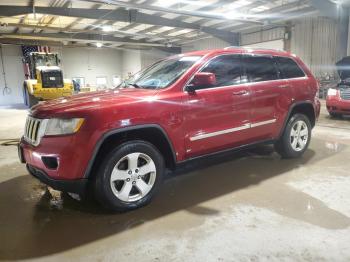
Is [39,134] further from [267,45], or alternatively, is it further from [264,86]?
[267,45]

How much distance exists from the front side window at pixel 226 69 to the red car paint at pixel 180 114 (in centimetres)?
6

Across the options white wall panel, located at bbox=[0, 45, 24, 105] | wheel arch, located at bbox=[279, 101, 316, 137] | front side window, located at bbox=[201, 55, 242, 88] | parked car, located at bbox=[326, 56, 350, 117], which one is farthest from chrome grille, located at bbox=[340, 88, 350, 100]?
white wall panel, located at bbox=[0, 45, 24, 105]

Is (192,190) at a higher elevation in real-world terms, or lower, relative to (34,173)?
lower

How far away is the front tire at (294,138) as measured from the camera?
423 centimetres

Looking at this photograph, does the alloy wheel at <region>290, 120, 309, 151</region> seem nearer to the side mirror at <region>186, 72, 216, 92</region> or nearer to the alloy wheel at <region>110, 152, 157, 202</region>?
the side mirror at <region>186, 72, 216, 92</region>

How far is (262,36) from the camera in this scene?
47.4ft

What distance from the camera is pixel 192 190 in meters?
3.38

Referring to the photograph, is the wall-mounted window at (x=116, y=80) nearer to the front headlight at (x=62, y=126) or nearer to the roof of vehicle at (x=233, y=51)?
the roof of vehicle at (x=233, y=51)

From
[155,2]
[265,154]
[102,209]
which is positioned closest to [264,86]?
[265,154]

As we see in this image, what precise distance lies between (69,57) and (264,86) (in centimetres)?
2089

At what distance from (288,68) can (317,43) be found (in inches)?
378

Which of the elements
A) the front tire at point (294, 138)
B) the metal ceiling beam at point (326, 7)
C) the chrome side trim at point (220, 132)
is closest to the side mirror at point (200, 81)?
the chrome side trim at point (220, 132)

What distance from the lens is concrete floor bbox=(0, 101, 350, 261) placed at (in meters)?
2.21

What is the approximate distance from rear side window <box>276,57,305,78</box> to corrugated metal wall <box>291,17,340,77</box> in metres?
8.62
